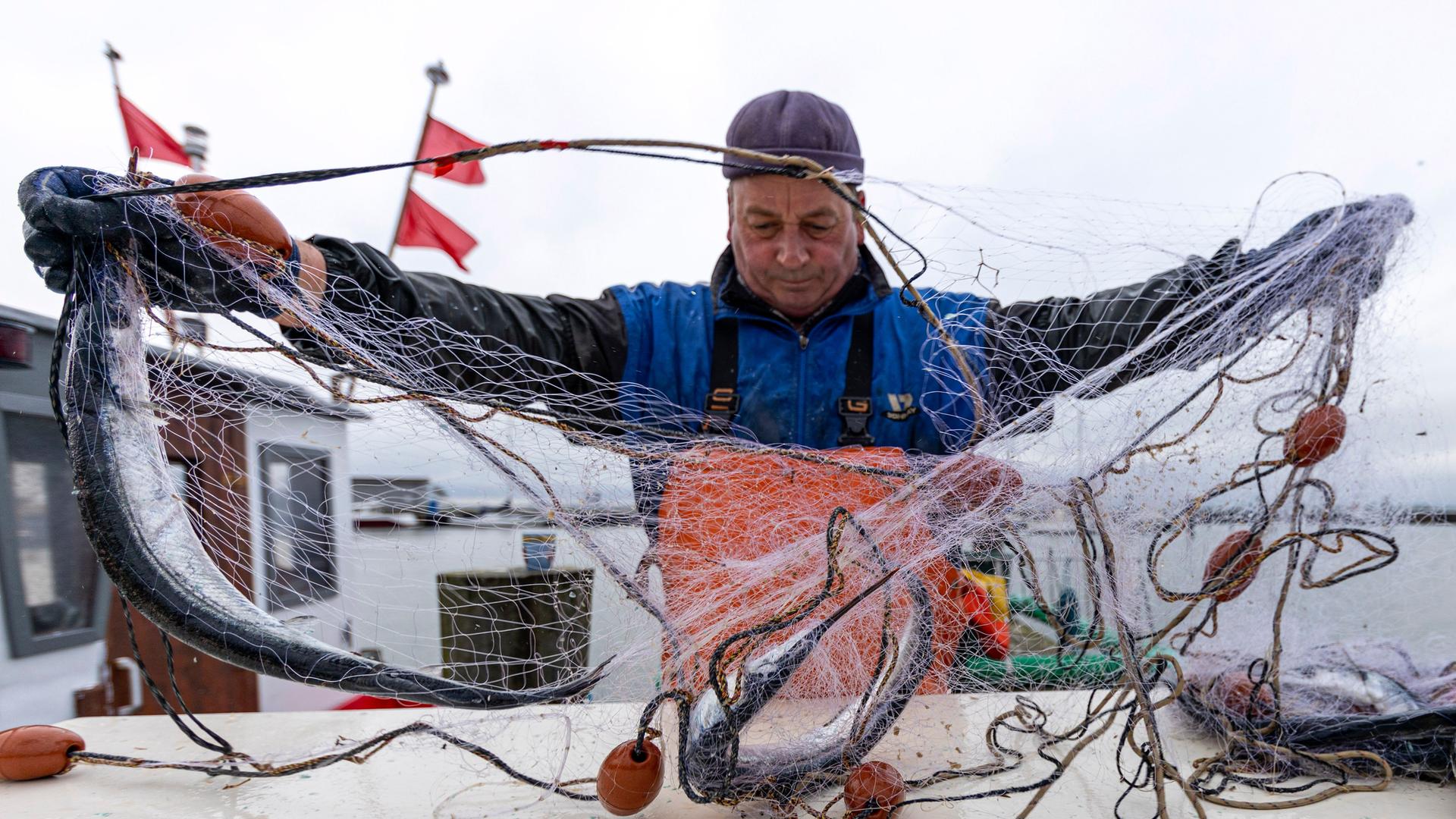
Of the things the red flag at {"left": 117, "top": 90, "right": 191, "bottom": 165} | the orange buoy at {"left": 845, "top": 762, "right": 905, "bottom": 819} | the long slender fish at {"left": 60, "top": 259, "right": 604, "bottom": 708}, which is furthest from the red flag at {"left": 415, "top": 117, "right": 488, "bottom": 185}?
the orange buoy at {"left": 845, "top": 762, "right": 905, "bottom": 819}

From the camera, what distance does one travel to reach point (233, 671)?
4121 mm

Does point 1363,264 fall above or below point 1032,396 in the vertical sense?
above

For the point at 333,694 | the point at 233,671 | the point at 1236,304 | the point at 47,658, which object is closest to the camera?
the point at 1236,304

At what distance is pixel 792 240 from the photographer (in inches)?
89.4

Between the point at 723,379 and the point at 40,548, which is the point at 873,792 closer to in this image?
the point at 723,379

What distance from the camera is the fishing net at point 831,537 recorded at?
1249 millimetres

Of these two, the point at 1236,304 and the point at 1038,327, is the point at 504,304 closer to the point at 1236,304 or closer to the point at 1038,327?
the point at 1038,327

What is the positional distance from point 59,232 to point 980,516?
5.84ft

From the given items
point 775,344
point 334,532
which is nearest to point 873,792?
point 334,532

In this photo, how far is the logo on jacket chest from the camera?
229cm

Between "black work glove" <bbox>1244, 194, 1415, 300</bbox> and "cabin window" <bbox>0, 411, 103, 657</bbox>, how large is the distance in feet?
15.1

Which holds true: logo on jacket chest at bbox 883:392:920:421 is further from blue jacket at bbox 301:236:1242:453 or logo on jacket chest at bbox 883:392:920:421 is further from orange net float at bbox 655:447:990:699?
orange net float at bbox 655:447:990:699

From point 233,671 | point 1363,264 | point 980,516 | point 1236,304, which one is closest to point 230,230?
point 980,516

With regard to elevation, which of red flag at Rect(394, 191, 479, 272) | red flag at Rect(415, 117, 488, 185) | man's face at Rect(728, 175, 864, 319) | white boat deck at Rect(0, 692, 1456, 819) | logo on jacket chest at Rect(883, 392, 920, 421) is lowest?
white boat deck at Rect(0, 692, 1456, 819)
